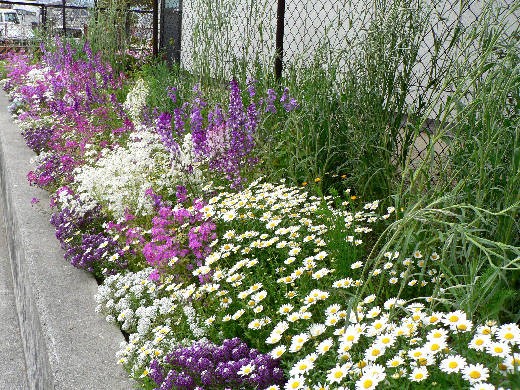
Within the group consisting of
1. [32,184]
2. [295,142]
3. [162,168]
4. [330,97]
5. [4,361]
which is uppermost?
[330,97]

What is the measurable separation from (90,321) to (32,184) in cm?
242

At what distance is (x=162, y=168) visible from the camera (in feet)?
14.9

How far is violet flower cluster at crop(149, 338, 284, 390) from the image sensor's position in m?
2.20

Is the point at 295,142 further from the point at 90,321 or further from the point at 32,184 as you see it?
the point at 32,184

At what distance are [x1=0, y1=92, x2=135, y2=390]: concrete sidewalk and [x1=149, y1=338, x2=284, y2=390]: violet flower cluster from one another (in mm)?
274

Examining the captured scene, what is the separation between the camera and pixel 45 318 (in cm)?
303

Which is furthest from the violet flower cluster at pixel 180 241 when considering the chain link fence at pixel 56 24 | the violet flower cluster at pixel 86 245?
Result: the chain link fence at pixel 56 24

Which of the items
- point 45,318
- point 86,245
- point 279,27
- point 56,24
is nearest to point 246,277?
point 45,318

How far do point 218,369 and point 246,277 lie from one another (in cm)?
62

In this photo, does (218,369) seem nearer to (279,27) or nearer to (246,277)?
(246,277)

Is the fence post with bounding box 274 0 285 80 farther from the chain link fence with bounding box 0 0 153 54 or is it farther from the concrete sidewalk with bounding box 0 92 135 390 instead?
the chain link fence with bounding box 0 0 153 54

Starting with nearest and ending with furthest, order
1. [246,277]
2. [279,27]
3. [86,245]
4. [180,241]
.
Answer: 1. [246,277]
2. [180,241]
3. [86,245]
4. [279,27]

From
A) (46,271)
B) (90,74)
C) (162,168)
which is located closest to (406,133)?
(162,168)

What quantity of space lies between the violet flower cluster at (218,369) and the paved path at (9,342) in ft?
4.73
